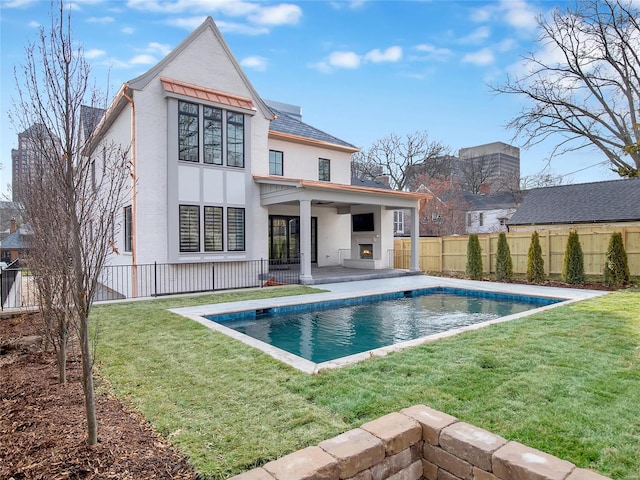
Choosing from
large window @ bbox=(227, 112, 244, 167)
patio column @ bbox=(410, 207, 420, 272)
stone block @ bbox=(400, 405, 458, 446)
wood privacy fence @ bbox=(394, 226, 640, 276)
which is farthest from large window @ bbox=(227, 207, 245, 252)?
stone block @ bbox=(400, 405, 458, 446)

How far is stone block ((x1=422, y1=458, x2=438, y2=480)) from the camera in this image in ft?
9.81

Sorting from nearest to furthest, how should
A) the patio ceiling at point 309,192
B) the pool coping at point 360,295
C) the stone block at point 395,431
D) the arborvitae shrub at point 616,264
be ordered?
1. the stone block at point 395,431
2. the pool coping at point 360,295
3. the arborvitae shrub at point 616,264
4. the patio ceiling at point 309,192

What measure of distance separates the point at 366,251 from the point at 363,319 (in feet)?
33.4

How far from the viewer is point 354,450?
2672 mm

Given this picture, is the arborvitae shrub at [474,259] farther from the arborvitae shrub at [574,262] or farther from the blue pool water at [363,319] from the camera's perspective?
the blue pool water at [363,319]

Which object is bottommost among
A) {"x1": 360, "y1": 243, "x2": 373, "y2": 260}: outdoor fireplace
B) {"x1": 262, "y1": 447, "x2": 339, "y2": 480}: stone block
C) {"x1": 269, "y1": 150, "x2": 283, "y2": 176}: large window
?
{"x1": 262, "y1": 447, "x2": 339, "y2": 480}: stone block

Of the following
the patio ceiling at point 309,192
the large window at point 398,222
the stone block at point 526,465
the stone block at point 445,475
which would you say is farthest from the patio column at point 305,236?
the large window at point 398,222

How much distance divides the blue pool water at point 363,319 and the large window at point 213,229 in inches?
176

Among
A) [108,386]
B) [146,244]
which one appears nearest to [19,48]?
[108,386]

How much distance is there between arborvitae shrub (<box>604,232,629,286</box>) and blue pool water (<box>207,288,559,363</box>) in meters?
4.02

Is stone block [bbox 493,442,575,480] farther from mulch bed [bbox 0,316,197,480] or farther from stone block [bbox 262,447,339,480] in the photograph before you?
mulch bed [bbox 0,316,197,480]

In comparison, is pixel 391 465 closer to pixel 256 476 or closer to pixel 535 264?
pixel 256 476

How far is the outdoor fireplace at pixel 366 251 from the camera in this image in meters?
19.2

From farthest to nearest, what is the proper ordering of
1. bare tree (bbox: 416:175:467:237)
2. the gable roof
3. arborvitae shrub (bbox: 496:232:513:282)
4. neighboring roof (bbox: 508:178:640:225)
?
bare tree (bbox: 416:175:467:237)
neighboring roof (bbox: 508:178:640:225)
arborvitae shrub (bbox: 496:232:513:282)
the gable roof
